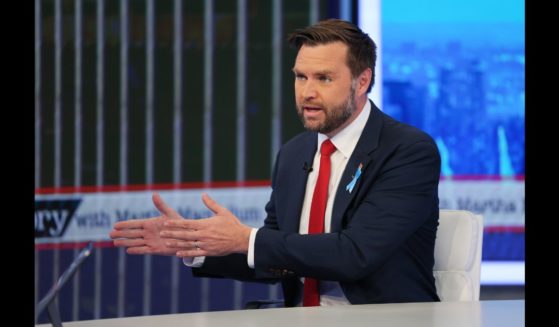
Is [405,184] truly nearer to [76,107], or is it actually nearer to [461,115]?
[461,115]

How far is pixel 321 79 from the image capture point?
2.16 meters

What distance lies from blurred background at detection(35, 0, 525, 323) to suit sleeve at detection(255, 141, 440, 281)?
1734 millimetres

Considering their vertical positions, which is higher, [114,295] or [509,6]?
[509,6]

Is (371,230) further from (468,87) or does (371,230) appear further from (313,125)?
(468,87)

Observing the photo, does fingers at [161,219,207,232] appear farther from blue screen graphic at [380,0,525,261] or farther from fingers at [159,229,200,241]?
blue screen graphic at [380,0,525,261]

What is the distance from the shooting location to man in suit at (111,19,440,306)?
1.85 meters

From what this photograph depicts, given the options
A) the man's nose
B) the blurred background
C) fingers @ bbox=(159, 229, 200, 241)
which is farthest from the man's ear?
the blurred background

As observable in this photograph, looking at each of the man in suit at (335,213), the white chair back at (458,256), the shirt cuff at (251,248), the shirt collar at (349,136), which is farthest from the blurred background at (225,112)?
the shirt cuff at (251,248)

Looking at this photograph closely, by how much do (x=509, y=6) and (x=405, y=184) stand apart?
199cm

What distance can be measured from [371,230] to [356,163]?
20cm

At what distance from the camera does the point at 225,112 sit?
3770mm

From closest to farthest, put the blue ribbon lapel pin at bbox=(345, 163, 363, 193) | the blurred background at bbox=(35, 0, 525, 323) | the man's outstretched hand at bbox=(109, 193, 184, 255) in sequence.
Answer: the man's outstretched hand at bbox=(109, 193, 184, 255), the blue ribbon lapel pin at bbox=(345, 163, 363, 193), the blurred background at bbox=(35, 0, 525, 323)
